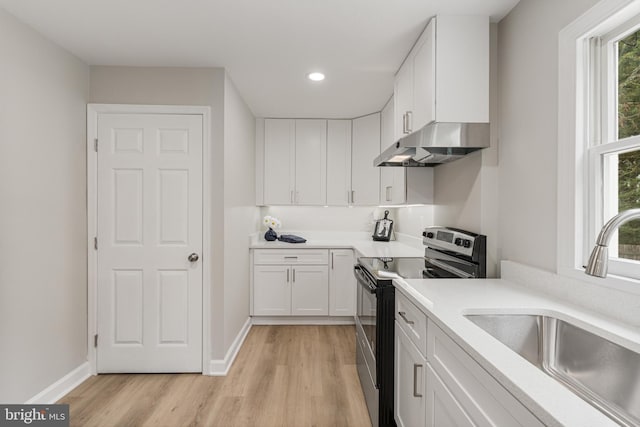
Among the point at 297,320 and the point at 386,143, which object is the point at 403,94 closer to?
the point at 386,143

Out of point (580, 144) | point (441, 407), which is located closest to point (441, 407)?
point (441, 407)

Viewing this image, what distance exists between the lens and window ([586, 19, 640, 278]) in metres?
1.31

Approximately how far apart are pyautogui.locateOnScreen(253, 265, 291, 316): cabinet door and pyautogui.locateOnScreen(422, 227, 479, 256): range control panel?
182 cm

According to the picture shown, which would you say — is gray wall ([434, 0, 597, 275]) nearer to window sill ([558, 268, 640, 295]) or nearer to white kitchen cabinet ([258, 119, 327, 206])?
window sill ([558, 268, 640, 295])

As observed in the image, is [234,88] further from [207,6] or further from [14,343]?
[14,343]

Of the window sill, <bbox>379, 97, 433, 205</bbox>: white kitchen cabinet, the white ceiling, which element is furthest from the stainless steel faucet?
<bbox>379, 97, 433, 205</bbox>: white kitchen cabinet

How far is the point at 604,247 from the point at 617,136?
870mm

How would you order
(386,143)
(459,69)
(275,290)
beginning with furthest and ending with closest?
(275,290) → (386,143) → (459,69)

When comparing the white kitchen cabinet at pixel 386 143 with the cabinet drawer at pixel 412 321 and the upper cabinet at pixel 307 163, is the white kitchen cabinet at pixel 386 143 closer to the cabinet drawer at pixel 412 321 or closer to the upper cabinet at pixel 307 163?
the upper cabinet at pixel 307 163

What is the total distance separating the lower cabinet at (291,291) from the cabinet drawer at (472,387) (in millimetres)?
2609

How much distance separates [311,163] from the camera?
4.27 meters

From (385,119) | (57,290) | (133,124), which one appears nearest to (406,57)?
(385,119)

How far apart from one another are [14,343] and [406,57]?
3034mm

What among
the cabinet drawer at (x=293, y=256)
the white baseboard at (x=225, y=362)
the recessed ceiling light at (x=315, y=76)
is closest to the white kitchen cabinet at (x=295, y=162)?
the cabinet drawer at (x=293, y=256)
